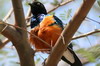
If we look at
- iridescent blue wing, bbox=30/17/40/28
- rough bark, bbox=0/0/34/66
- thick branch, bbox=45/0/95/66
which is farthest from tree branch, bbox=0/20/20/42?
iridescent blue wing, bbox=30/17/40/28

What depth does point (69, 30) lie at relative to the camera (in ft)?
5.00

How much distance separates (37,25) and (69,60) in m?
0.48

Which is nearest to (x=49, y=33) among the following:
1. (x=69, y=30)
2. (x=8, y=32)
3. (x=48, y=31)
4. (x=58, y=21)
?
(x=48, y=31)

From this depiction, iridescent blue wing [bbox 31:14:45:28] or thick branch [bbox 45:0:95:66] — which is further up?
iridescent blue wing [bbox 31:14:45:28]

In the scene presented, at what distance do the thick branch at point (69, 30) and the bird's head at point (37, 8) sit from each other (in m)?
1.32

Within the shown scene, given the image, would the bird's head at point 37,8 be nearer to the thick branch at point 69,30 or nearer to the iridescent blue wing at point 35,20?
the iridescent blue wing at point 35,20

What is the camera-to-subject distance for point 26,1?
280cm

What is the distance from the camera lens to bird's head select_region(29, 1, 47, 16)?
290cm

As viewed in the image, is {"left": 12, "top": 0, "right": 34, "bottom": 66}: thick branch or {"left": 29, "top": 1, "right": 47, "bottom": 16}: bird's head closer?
{"left": 12, "top": 0, "right": 34, "bottom": 66}: thick branch

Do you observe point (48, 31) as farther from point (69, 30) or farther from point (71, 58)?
point (69, 30)

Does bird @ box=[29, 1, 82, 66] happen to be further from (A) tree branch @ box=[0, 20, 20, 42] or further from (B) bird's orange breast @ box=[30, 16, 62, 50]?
(A) tree branch @ box=[0, 20, 20, 42]

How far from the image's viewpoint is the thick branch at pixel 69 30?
4.74 ft

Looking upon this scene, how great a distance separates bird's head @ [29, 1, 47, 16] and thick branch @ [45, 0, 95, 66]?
132cm

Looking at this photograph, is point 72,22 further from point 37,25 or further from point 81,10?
point 37,25
